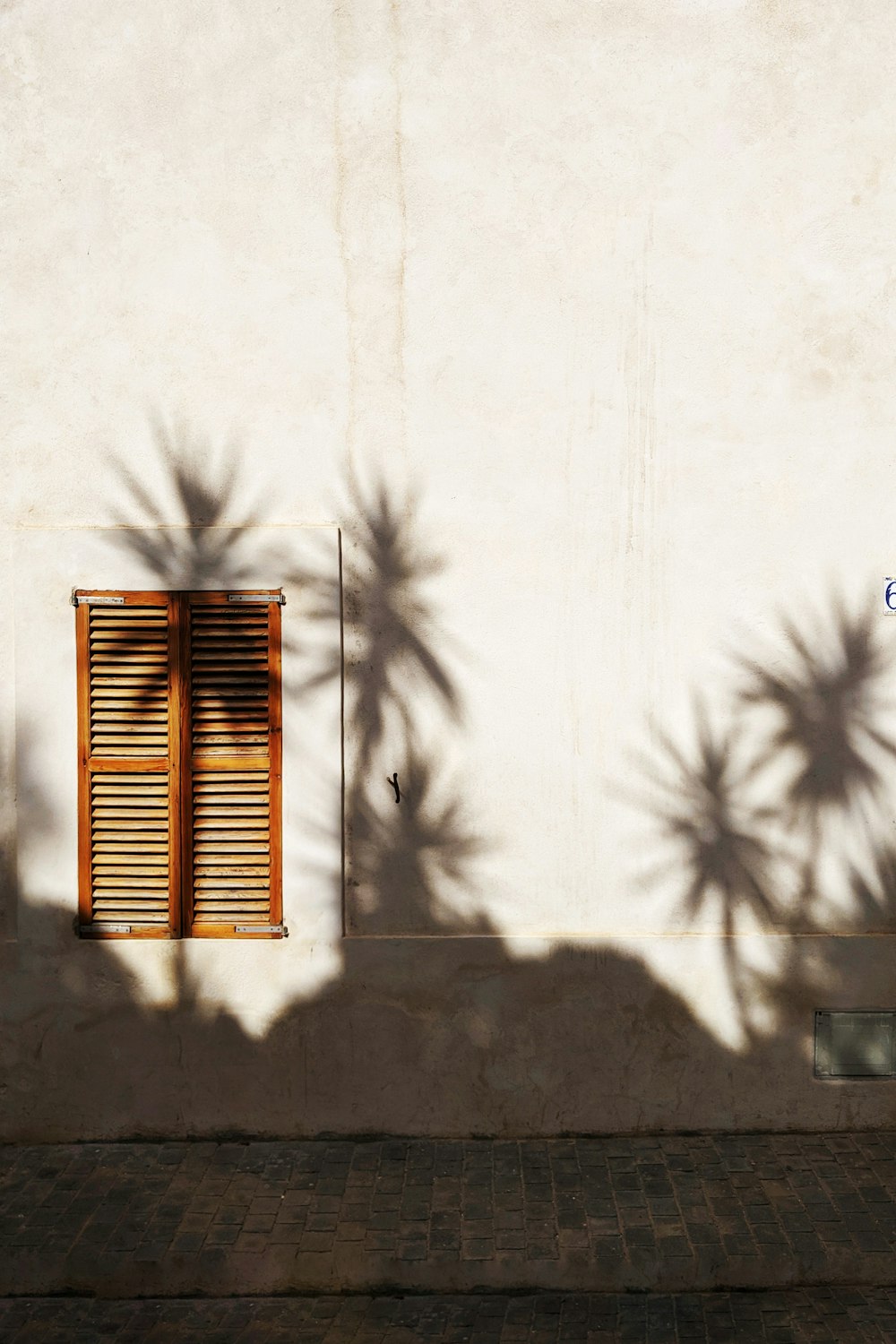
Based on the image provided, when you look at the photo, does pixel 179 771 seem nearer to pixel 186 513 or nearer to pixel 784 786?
pixel 186 513

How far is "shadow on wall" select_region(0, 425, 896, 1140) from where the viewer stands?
5.22 metres

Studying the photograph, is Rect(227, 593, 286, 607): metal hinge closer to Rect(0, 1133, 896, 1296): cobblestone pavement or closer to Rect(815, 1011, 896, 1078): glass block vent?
Rect(0, 1133, 896, 1296): cobblestone pavement

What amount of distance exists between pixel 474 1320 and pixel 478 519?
125 inches

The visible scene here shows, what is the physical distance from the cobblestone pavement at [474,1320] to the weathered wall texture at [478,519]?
3.40 ft

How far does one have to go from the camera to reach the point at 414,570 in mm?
5184

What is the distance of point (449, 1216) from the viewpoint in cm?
458

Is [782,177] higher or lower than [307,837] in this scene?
higher

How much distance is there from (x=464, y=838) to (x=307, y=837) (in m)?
0.70

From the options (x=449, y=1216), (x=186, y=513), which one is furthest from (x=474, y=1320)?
(x=186, y=513)

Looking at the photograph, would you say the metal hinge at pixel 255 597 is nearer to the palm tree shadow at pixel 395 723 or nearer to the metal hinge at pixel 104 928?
the palm tree shadow at pixel 395 723

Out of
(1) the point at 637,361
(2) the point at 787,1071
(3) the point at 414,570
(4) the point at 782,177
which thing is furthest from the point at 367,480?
(2) the point at 787,1071

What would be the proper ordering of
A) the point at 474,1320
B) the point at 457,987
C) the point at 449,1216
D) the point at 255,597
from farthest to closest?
the point at 457,987 → the point at 255,597 → the point at 449,1216 → the point at 474,1320

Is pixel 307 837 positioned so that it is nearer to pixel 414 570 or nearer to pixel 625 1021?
pixel 414 570

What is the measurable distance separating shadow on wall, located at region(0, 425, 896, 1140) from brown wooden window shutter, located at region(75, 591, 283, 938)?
20cm
